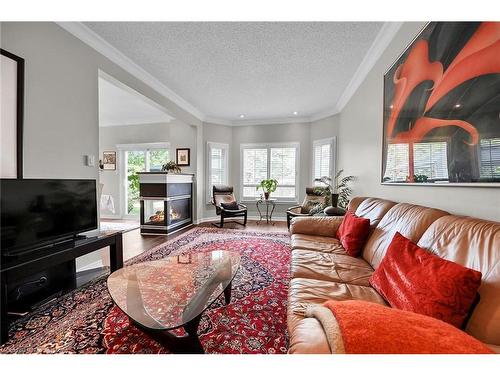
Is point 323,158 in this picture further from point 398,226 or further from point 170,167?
point 398,226

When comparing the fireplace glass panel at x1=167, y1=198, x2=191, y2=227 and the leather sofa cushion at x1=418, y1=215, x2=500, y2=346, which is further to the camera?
the fireplace glass panel at x1=167, y1=198, x2=191, y2=227

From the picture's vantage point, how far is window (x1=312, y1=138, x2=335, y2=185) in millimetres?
5098

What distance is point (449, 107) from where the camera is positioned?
1437 millimetres

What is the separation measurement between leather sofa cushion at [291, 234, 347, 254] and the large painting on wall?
0.89m

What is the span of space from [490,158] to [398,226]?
2.19 ft

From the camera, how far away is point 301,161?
5742 mm

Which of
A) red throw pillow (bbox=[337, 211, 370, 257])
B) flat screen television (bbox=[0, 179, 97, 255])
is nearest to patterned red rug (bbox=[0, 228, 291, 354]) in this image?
flat screen television (bbox=[0, 179, 97, 255])

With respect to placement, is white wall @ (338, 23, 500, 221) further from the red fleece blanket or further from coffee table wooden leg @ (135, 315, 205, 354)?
coffee table wooden leg @ (135, 315, 205, 354)

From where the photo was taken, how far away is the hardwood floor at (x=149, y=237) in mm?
3332

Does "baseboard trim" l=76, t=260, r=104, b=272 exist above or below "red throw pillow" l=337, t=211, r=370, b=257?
below

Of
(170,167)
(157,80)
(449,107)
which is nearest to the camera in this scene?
(449,107)

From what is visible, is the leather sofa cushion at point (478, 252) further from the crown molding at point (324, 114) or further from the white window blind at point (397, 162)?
the crown molding at point (324, 114)

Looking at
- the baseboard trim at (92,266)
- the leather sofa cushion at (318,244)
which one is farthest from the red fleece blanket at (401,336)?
the baseboard trim at (92,266)

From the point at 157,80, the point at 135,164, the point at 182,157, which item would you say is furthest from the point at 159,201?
the point at 135,164
